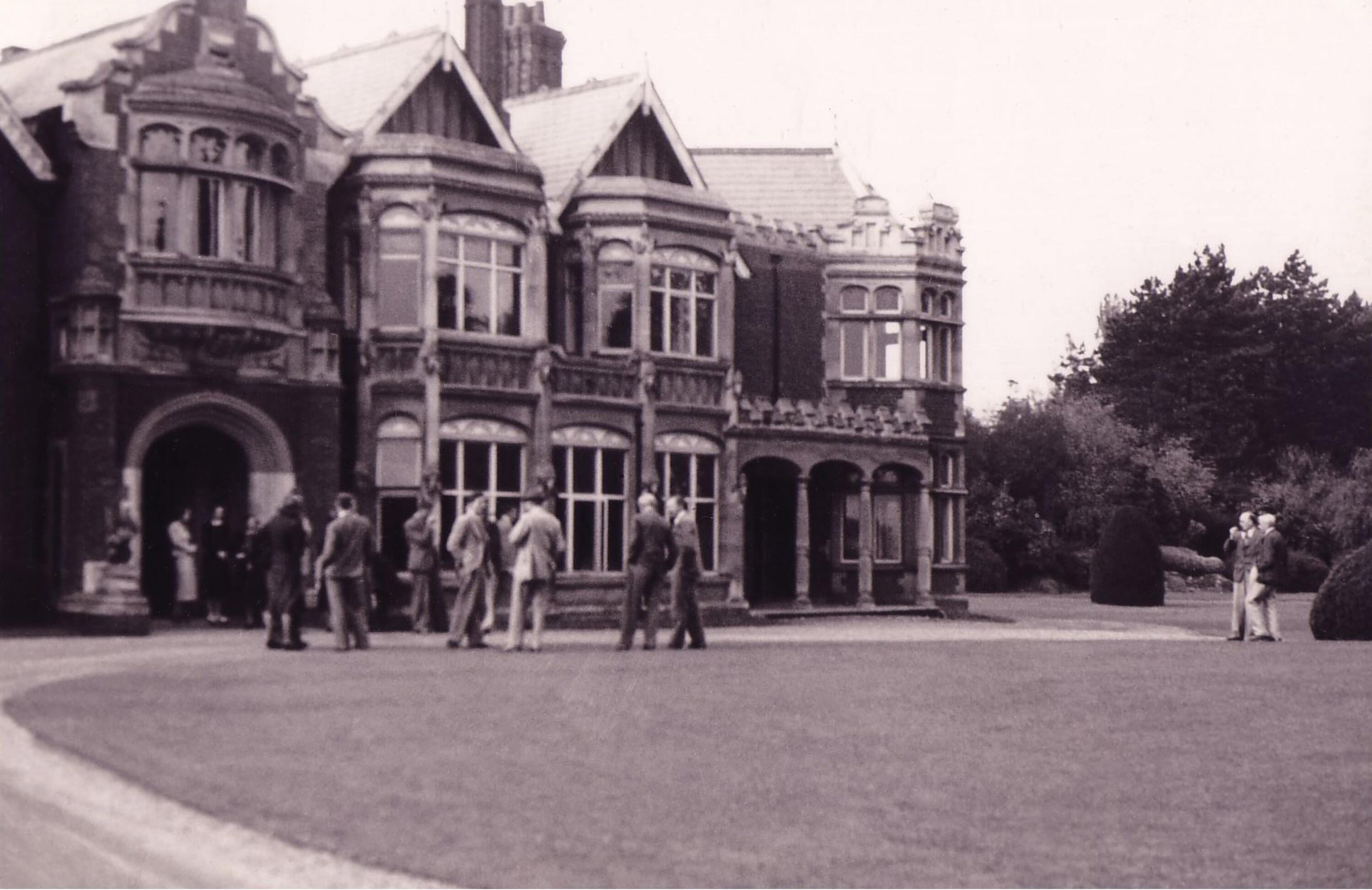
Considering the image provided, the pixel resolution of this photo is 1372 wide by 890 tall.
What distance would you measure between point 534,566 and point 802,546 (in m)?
17.9

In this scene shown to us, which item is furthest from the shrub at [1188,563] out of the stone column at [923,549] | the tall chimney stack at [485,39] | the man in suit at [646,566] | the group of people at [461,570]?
A: the man in suit at [646,566]

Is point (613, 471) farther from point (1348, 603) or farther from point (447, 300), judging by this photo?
point (1348, 603)

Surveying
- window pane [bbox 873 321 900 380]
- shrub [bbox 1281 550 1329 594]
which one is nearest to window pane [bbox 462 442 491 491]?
window pane [bbox 873 321 900 380]

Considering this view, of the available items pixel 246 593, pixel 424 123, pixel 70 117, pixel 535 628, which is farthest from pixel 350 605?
pixel 424 123

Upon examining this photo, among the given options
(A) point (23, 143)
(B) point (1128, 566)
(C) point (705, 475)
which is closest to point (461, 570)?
(A) point (23, 143)

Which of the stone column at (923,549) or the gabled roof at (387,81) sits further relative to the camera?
the stone column at (923,549)

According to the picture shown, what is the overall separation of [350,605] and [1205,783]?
13.9 metres

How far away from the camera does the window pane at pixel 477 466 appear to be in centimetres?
3584

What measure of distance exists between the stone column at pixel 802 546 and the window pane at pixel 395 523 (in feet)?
35.2

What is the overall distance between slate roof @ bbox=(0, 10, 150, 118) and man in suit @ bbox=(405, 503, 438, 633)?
892cm

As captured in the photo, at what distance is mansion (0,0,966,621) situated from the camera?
102 ft

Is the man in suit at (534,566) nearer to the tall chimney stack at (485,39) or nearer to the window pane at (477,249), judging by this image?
the window pane at (477,249)

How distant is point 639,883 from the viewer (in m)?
10.4

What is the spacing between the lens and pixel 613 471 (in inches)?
1531
